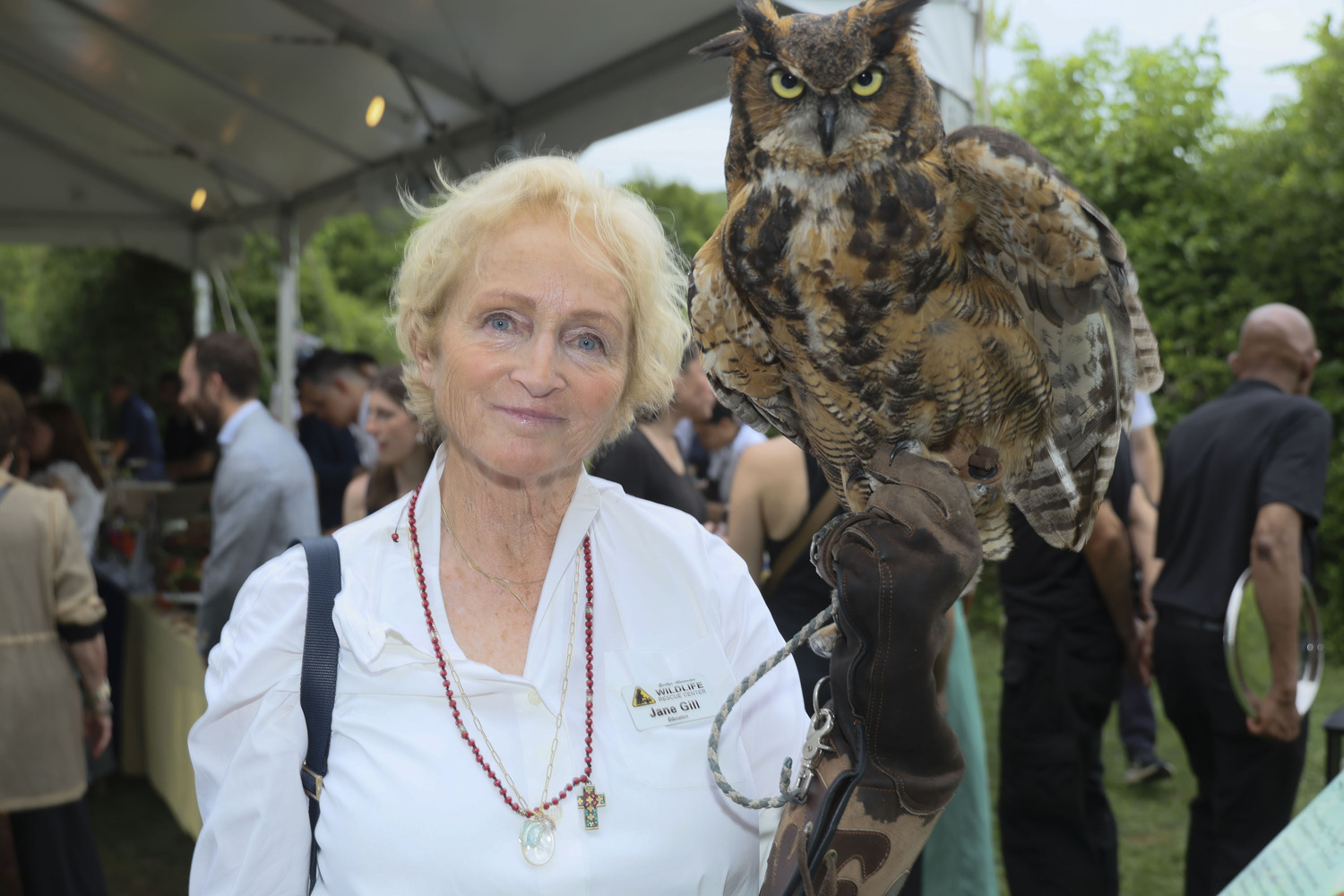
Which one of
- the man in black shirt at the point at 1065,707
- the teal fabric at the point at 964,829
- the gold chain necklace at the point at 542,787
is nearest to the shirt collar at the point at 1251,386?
the man in black shirt at the point at 1065,707

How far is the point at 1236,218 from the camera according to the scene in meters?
7.45

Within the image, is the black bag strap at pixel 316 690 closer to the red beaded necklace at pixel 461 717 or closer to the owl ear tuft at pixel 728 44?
the red beaded necklace at pixel 461 717

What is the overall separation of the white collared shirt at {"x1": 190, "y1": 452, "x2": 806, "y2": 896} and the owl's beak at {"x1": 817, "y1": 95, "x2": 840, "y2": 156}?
2.18ft

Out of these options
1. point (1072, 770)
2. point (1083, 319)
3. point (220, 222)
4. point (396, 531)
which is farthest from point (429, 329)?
point (220, 222)

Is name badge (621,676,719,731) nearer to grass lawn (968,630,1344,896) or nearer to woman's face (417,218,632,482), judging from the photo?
woman's face (417,218,632,482)

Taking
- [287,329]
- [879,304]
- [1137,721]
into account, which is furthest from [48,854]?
[287,329]

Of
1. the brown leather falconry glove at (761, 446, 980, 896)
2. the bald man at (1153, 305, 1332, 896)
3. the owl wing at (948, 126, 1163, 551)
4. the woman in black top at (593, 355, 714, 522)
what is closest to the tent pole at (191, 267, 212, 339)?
the woman in black top at (593, 355, 714, 522)

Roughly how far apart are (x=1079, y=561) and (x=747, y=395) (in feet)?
6.87

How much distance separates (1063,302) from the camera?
55.5 inches

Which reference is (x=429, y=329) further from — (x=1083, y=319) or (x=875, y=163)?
(x=1083, y=319)

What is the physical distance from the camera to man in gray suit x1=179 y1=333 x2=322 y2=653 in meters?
3.55

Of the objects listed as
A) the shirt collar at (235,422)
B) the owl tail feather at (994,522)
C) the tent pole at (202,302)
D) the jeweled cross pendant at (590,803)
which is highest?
the tent pole at (202,302)

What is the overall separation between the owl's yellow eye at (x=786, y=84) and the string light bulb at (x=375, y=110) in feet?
16.0

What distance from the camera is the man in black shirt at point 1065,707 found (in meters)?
3.28
